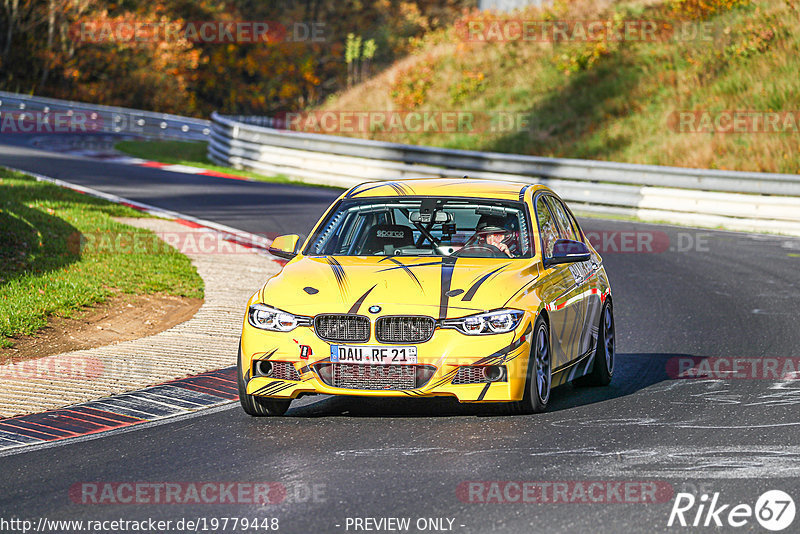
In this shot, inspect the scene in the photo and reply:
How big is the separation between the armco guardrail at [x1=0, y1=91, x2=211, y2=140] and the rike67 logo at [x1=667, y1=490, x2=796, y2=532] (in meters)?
32.9

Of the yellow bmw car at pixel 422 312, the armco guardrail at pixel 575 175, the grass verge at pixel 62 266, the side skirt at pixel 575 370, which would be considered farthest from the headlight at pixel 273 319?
the armco guardrail at pixel 575 175

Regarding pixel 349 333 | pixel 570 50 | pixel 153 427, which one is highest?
pixel 570 50

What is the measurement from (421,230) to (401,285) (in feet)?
4.31

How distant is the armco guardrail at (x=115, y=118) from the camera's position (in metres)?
37.6

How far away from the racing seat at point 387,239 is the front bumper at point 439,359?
1.39 metres

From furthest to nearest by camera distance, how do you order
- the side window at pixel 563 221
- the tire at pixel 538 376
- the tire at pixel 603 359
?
the side window at pixel 563 221 < the tire at pixel 603 359 < the tire at pixel 538 376

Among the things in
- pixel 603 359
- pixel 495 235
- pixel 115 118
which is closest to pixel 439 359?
pixel 495 235

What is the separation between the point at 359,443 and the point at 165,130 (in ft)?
107

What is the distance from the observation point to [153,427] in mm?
8234

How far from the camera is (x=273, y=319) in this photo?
818 cm

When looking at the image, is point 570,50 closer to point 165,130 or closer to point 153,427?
point 165,130

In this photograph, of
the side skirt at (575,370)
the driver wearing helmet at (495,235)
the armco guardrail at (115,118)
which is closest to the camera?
the side skirt at (575,370)

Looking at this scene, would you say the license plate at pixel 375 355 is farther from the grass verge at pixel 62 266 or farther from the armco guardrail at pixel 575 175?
the armco guardrail at pixel 575 175

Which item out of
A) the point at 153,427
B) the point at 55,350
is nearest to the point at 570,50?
the point at 55,350
